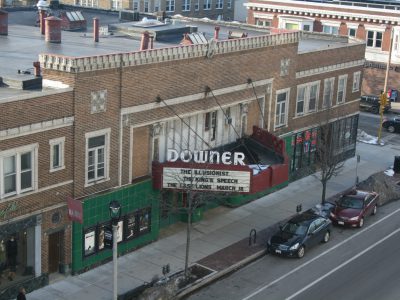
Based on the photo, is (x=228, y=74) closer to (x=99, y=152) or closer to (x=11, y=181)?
(x=99, y=152)

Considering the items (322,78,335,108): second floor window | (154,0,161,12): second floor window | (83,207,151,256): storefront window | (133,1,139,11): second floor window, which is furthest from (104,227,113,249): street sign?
(154,0,161,12): second floor window

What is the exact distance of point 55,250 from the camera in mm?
32375

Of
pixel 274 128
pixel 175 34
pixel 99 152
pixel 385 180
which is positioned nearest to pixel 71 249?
pixel 99 152

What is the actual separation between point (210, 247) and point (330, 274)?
6.11m

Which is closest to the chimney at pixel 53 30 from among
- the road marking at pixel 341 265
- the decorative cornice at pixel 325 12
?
the road marking at pixel 341 265

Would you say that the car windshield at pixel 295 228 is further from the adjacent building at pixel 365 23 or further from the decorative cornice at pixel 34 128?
the adjacent building at pixel 365 23

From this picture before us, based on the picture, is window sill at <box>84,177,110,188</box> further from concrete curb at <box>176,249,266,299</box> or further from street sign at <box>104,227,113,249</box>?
concrete curb at <box>176,249,266,299</box>

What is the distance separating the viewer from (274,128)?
45.6 m

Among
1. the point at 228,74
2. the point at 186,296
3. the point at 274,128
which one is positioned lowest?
the point at 186,296

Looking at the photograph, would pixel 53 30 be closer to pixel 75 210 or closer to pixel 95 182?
Result: pixel 95 182

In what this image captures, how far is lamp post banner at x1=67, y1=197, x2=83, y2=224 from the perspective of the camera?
31281 mm

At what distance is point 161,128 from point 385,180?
60.7 ft

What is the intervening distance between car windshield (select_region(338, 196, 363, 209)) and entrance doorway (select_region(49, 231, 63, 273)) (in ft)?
55.3

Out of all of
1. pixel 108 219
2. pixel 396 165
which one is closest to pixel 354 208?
pixel 396 165
